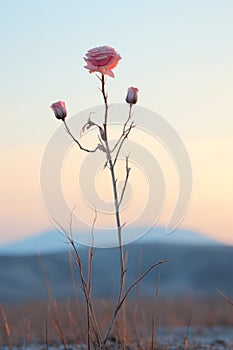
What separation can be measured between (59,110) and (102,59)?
0.79ft

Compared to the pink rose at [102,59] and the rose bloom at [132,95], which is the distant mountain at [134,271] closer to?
the rose bloom at [132,95]

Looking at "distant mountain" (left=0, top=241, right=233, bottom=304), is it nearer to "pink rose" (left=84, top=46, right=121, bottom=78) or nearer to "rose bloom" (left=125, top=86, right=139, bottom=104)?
"rose bloom" (left=125, top=86, right=139, bottom=104)

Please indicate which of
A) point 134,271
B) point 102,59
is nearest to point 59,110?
point 102,59

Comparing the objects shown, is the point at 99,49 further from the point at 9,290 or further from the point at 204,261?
the point at 204,261

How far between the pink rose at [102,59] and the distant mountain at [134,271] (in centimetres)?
1924

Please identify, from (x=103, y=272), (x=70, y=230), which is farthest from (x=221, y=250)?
(x=70, y=230)

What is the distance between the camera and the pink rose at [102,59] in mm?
2846

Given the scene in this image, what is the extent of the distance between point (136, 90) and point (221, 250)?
2509 centimetres

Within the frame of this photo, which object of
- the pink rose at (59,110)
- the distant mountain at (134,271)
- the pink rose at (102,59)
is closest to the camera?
the pink rose at (102,59)

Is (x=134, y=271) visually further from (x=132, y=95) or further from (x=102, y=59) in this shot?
(x=102, y=59)

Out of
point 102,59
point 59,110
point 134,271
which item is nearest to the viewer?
point 102,59

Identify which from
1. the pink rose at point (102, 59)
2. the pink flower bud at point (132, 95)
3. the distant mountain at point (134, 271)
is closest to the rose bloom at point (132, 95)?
the pink flower bud at point (132, 95)

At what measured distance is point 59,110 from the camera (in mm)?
2959

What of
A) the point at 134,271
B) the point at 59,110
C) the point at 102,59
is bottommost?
the point at 134,271
